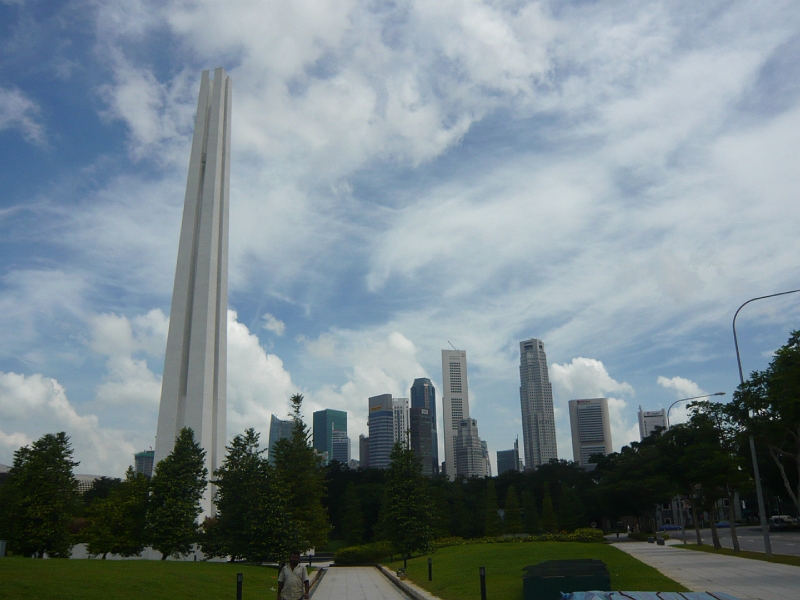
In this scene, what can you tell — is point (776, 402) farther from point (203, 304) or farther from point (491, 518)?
point (491, 518)

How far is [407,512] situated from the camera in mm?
37969

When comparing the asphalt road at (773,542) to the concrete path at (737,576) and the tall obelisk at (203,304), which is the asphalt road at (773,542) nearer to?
the concrete path at (737,576)

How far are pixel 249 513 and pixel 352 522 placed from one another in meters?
34.7

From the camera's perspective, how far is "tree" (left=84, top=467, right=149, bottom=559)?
120ft

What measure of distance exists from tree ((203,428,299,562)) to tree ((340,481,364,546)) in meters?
30.0

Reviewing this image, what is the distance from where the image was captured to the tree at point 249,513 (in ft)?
109

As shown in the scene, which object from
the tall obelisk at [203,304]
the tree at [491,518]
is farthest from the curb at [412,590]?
the tree at [491,518]

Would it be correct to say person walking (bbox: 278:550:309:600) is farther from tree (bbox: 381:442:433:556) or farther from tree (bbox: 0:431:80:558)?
tree (bbox: 0:431:80:558)

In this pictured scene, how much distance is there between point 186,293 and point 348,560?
80.6ft

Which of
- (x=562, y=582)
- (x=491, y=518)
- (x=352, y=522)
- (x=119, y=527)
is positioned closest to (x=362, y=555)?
(x=119, y=527)

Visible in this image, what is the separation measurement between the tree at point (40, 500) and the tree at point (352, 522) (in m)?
33.2

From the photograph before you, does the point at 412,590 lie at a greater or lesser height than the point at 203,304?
lesser

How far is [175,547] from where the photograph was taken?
35688mm

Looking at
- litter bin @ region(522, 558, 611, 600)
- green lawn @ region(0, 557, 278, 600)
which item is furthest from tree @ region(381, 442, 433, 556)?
litter bin @ region(522, 558, 611, 600)
